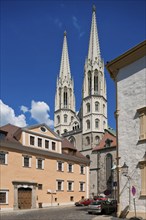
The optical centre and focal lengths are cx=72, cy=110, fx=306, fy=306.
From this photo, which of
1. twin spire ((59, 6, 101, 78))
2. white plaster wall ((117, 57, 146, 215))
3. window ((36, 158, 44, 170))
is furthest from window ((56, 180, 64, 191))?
twin spire ((59, 6, 101, 78))

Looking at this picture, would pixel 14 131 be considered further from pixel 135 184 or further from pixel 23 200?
pixel 135 184

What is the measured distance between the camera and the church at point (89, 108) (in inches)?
3123

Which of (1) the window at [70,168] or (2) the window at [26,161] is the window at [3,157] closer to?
(2) the window at [26,161]

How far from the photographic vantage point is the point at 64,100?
105125 mm

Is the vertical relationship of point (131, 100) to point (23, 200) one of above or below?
above

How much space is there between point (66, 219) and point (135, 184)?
19.3 feet

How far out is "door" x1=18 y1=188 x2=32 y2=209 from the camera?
116 ft

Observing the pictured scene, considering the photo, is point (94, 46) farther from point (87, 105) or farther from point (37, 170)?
point (37, 170)

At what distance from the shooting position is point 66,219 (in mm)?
22734

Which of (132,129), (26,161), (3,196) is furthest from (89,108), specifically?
(132,129)

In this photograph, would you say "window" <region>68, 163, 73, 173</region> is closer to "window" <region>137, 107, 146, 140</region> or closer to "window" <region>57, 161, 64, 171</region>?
"window" <region>57, 161, 64, 171</region>

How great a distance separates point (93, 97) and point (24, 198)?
5684 cm

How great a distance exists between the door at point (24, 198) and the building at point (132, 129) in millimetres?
16493

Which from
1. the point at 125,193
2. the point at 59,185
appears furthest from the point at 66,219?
the point at 59,185
